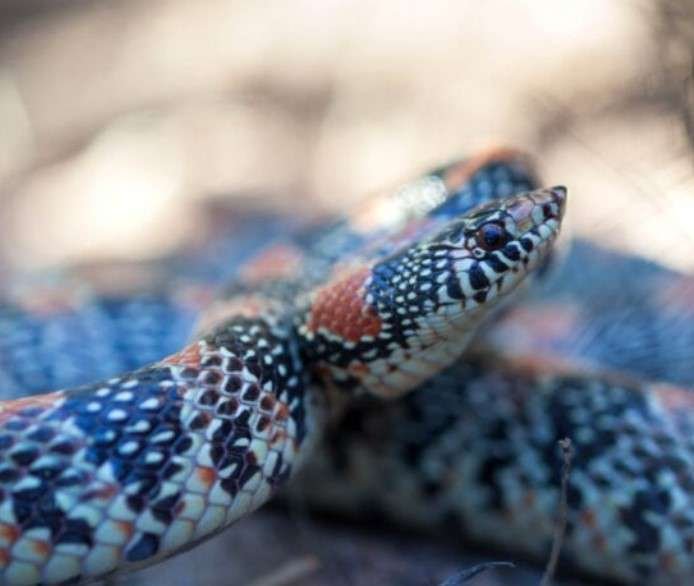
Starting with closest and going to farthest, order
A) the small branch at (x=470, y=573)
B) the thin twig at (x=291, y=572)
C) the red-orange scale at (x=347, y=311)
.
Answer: the small branch at (x=470, y=573), the red-orange scale at (x=347, y=311), the thin twig at (x=291, y=572)

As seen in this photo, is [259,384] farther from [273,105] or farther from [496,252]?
[273,105]

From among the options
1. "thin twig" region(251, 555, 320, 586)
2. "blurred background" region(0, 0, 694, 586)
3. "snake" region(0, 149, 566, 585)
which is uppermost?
"blurred background" region(0, 0, 694, 586)

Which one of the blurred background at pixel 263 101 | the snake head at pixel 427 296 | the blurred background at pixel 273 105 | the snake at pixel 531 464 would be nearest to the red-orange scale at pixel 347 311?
the snake head at pixel 427 296

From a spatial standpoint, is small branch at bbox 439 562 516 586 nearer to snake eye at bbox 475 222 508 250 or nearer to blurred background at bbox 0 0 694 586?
snake eye at bbox 475 222 508 250

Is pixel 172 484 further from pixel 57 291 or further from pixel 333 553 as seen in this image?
pixel 57 291

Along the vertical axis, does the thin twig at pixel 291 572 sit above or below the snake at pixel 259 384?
below

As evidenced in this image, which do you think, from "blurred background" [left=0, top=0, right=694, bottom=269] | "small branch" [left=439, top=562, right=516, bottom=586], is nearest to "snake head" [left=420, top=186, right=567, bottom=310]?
"small branch" [left=439, top=562, right=516, bottom=586]

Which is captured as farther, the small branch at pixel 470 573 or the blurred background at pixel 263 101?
the blurred background at pixel 263 101

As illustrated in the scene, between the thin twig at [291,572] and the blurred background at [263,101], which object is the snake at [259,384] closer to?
the thin twig at [291,572]
